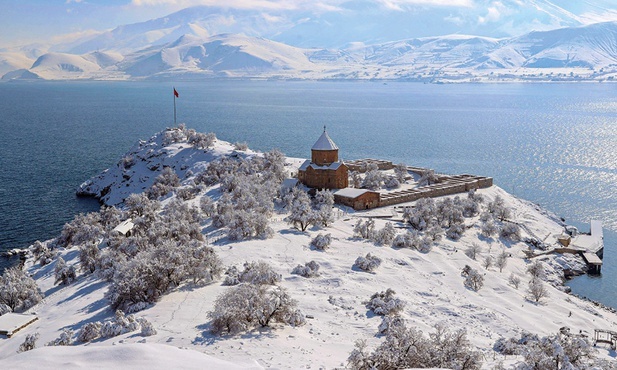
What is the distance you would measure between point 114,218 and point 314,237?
75.6ft

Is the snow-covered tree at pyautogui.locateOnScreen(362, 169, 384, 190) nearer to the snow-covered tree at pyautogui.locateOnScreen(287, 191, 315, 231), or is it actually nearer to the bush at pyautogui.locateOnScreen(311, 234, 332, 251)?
the snow-covered tree at pyautogui.locateOnScreen(287, 191, 315, 231)

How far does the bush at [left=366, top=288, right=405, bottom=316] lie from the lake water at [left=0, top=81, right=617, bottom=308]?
23.6 metres

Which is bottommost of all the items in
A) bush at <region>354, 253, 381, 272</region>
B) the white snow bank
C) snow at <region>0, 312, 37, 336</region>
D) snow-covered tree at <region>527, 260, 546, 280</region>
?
snow-covered tree at <region>527, 260, 546, 280</region>

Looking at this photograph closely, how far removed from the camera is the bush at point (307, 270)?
119 feet

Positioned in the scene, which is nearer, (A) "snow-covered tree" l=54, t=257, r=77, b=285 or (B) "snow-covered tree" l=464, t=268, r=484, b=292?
(B) "snow-covered tree" l=464, t=268, r=484, b=292

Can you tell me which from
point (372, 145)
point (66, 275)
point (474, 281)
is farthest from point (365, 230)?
point (372, 145)

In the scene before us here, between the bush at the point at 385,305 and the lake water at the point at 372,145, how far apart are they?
77.4 feet

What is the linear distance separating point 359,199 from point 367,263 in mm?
21692

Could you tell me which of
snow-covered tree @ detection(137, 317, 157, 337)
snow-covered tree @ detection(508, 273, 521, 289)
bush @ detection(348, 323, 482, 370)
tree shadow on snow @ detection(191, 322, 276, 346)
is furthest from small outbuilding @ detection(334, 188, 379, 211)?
bush @ detection(348, 323, 482, 370)

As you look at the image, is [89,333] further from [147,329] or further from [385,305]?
[385,305]

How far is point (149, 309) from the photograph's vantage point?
2889 cm

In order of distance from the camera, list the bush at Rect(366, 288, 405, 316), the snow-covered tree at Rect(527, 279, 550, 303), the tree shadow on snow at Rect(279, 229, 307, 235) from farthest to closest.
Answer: the tree shadow on snow at Rect(279, 229, 307, 235) < the snow-covered tree at Rect(527, 279, 550, 303) < the bush at Rect(366, 288, 405, 316)

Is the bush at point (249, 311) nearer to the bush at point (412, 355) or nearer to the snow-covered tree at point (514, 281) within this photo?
the bush at point (412, 355)

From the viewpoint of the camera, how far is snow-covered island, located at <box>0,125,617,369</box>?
71.7 feet
